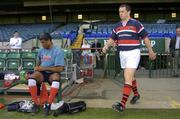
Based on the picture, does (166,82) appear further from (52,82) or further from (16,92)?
(52,82)

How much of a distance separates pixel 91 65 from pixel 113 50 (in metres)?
2.23

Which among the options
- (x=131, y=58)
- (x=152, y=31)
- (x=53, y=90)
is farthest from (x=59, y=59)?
(x=152, y=31)

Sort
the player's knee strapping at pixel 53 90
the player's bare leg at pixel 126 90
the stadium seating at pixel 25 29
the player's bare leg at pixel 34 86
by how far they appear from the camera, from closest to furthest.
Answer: the player's bare leg at pixel 126 90 → the player's knee strapping at pixel 53 90 → the player's bare leg at pixel 34 86 → the stadium seating at pixel 25 29

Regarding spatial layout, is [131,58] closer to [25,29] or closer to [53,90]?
[53,90]

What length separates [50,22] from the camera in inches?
1507

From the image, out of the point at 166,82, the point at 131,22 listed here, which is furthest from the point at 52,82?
the point at 166,82

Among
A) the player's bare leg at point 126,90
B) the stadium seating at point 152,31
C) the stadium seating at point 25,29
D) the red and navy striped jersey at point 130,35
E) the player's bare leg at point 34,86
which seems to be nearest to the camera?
the player's bare leg at point 126,90

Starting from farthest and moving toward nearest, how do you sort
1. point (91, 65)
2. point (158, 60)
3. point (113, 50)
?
point (158, 60), point (113, 50), point (91, 65)

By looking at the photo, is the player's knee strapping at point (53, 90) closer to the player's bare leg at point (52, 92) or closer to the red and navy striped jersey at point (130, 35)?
the player's bare leg at point (52, 92)

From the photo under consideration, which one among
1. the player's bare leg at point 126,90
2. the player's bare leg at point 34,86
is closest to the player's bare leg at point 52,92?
→ the player's bare leg at point 34,86

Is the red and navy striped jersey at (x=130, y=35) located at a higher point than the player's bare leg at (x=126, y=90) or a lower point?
higher

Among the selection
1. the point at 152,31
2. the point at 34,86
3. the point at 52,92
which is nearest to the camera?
the point at 52,92

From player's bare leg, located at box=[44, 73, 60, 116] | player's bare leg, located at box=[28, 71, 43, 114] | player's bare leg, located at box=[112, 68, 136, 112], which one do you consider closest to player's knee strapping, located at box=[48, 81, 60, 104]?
player's bare leg, located at box=[44, 73, 60, 116]

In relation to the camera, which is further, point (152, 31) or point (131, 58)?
point (152, 31)
